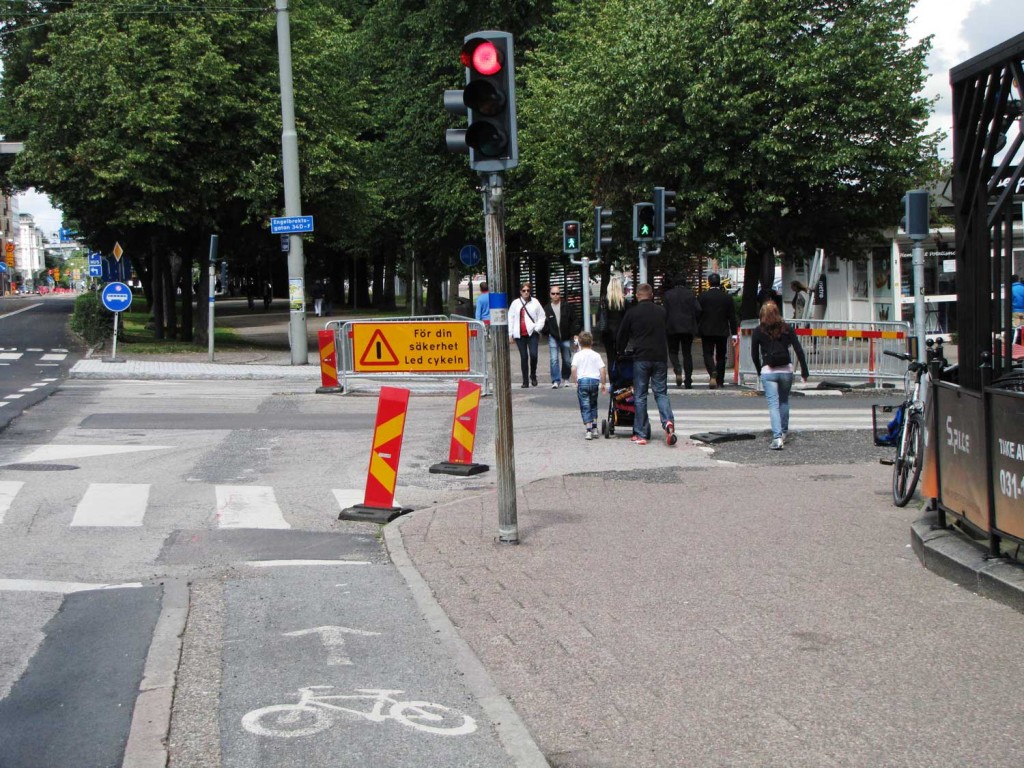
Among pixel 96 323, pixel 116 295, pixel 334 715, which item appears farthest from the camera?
pixel 96 323

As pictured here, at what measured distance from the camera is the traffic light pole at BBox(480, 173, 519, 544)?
8570 mm

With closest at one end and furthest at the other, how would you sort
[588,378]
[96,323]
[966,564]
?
[966,564]
[588,378]
[96,323]

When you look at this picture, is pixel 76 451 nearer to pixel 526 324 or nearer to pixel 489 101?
pixel 489 101

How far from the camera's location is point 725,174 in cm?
2714

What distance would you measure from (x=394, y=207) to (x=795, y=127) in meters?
17.7

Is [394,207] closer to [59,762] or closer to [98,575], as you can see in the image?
[98,575]

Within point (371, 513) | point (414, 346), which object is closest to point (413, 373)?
point (414, 346)

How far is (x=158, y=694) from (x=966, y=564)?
14.7ft

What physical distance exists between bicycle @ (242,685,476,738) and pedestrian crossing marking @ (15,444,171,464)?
8958mm

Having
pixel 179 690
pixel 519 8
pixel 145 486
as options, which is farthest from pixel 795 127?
pixel 179 690

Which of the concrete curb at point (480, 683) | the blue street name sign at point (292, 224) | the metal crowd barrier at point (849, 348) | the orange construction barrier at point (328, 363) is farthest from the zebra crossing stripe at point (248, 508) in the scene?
the blue street name sign at point (292, 224)

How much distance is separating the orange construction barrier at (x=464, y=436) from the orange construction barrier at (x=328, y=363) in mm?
7715

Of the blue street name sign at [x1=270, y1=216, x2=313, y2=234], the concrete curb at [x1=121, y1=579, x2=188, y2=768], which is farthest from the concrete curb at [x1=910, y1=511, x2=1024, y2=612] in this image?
the blue street name sign at [x1=270, y1=216, x2=313, y2=234]

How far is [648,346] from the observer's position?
1442 cm
